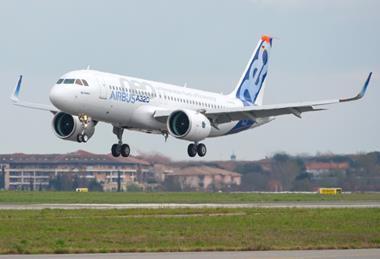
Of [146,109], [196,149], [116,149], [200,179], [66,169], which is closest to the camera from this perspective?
[146,109]

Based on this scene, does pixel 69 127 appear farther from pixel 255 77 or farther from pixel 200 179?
pixel 200 179

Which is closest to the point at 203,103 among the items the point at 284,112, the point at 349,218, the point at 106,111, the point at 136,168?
the point at 284,112

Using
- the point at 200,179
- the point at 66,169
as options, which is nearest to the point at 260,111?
the point at 200,179

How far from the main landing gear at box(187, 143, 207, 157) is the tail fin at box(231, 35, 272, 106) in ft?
32.4

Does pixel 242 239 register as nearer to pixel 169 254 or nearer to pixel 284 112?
pixel 169 254

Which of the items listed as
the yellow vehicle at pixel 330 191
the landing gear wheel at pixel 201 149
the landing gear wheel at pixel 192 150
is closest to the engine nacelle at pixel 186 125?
the landing gear wheel at pixel 192 150

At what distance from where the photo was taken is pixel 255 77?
86.4 meters

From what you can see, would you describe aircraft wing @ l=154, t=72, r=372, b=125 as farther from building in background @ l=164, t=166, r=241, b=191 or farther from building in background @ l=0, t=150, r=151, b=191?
building in background @ l=0, t=150, r=151, b=191

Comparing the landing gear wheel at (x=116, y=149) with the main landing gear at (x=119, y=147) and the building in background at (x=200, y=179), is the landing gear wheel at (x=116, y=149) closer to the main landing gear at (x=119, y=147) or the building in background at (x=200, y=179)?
the main landing gear at (x=119, y=147)

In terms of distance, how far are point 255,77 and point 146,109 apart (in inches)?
776

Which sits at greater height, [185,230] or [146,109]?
[146,109]

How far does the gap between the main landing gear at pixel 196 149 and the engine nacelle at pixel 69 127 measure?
7222 millimetres

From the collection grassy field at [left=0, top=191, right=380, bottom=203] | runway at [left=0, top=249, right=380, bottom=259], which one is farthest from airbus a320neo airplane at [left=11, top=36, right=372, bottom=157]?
runway at [left=0, top=249, right=380, bottom=259]

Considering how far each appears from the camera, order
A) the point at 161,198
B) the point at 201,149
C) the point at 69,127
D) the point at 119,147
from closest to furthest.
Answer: the point at 69,127, the point at 119,147, the point at 201,149, the point at 161,198
